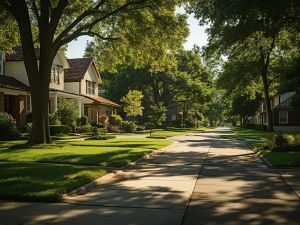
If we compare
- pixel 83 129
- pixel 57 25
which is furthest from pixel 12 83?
pixel 57 25

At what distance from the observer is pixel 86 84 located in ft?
169

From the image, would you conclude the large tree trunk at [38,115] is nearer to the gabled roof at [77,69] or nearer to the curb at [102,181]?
the curb at [102,181]

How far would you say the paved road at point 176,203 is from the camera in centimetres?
729

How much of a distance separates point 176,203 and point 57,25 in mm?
18938

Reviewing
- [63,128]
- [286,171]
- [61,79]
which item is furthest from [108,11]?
[61,79]

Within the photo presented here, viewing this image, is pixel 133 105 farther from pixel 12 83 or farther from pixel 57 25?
pixel 57 25

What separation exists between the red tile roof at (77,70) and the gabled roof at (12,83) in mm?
11223

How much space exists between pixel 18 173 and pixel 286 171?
8.40m

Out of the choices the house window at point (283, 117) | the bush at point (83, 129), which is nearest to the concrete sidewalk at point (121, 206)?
the bush at point (83, 129)

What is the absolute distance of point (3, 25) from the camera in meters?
26.1

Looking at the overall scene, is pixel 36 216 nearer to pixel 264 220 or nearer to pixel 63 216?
pixel 63 216

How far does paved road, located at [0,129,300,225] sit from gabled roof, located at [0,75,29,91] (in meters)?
22.6

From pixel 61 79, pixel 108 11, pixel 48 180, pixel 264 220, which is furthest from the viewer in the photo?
pixel 61 79

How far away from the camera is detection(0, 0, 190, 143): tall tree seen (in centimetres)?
2198
